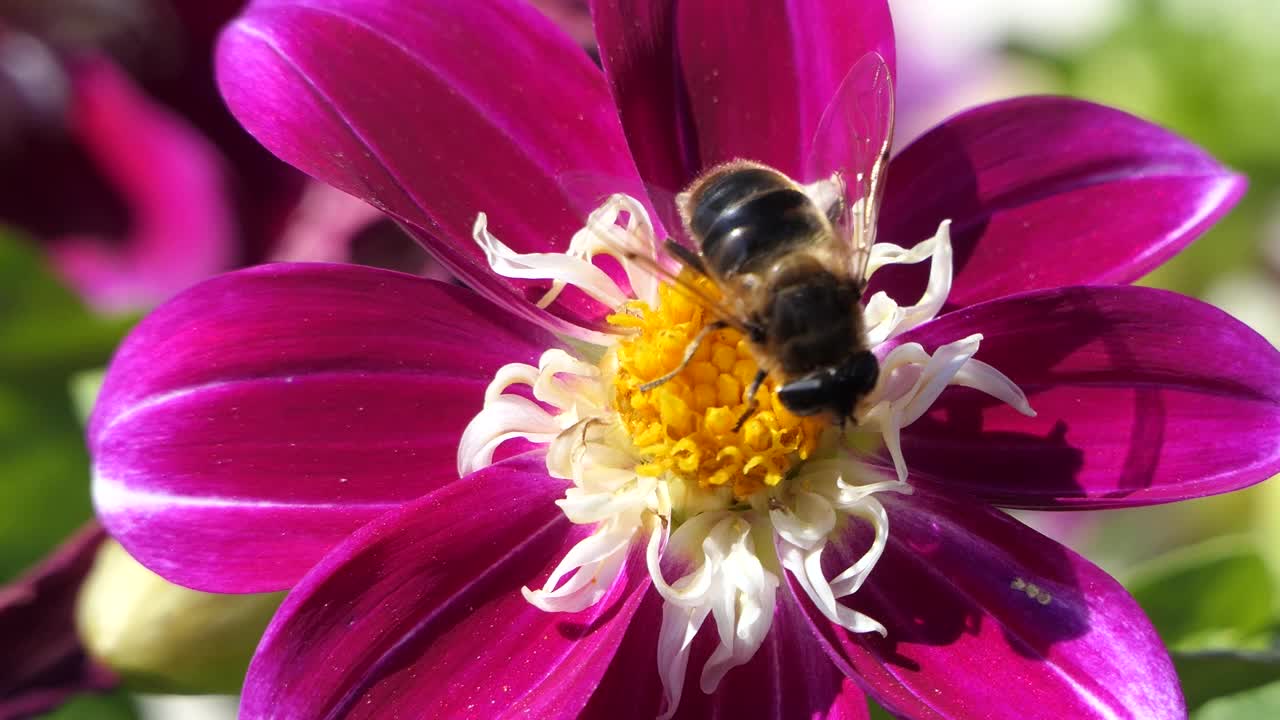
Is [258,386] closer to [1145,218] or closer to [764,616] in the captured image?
[764,616]

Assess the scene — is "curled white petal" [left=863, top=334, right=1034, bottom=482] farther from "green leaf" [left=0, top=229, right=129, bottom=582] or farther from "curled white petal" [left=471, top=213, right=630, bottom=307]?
"green leaf" [left=0, top=229, right=129, bottom=582]

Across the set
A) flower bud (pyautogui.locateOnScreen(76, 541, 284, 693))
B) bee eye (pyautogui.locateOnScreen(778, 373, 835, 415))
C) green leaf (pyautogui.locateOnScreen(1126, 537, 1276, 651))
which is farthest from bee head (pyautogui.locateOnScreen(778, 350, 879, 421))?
green leaf (pyautogui.locateOnScreen(1126, 537, 1276, 651))

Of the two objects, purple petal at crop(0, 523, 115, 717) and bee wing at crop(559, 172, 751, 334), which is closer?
bee wing at crop(559, 172, 751, 334)

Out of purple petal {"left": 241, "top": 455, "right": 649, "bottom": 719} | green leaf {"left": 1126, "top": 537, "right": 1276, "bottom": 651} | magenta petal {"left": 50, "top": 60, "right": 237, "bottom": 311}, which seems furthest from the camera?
magenta petal {"left": 50, "top": 60, "right": 237, "bottom": 311}

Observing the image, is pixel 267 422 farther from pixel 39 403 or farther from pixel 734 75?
pixel 39 403

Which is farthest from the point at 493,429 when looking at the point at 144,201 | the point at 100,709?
the point at 144,201
